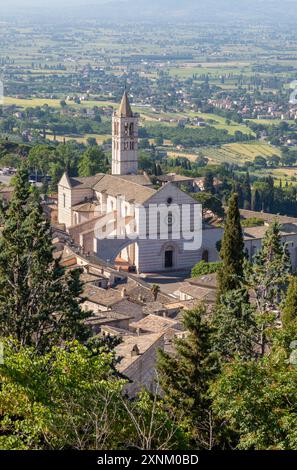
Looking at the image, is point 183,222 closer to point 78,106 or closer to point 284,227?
point 284,227

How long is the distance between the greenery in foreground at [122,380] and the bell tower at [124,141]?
28.2 m

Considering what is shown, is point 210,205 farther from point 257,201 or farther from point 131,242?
point 257,201

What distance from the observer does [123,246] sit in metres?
41.2

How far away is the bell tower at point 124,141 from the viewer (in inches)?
1886

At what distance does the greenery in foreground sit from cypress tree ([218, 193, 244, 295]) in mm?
3844

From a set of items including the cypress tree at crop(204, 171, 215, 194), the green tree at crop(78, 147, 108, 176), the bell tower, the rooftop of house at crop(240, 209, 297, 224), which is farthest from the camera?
the cypress tree at crop(204, 171, 215, 194)

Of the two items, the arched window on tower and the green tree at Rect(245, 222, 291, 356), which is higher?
the green tree at Rect(245, 222, 291, 356)

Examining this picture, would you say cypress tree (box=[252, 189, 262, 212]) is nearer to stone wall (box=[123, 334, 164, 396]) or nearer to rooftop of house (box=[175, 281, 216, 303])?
rooftop of house (box=[175, 281, 216, 303])

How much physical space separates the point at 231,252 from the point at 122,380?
12603 millimetres

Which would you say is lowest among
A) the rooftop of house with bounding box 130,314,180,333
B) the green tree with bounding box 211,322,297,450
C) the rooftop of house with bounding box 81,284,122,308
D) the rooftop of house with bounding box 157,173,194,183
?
the rooftop of house with bounding box 157,173,194,183

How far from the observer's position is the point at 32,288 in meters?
18.2

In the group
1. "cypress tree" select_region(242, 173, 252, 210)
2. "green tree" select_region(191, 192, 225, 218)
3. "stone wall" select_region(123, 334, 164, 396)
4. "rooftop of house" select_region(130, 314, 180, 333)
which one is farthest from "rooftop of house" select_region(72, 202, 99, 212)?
"stone wall" select_region(123, 334, 164, 396)

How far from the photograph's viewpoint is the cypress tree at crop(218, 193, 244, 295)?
79.6ft

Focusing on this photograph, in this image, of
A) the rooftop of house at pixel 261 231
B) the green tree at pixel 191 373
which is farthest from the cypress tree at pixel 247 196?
the green tree at pixel 191 373
